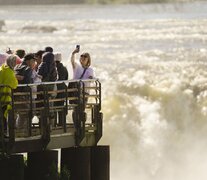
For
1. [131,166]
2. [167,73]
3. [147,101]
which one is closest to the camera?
[131,166]

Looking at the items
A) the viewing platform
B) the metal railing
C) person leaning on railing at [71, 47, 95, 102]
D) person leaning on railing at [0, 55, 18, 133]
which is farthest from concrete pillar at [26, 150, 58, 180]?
person leaning on railing at [71, 47, 95, 102]

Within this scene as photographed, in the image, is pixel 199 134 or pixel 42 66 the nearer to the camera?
pixel 42 66

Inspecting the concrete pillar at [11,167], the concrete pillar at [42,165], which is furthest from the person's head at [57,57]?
the concrete pillar at [11,167]

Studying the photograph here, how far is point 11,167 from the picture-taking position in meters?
24.8

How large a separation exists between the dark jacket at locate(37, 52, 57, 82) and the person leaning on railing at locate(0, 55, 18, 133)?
5.44ft

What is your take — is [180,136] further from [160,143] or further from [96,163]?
[96,163]

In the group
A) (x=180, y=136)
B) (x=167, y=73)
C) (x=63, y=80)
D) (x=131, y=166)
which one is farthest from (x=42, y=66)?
(x=167, y=73)

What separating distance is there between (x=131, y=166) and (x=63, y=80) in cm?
1446

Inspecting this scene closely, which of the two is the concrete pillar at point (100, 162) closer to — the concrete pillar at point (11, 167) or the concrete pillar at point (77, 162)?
the concrete pillar at point (77, 162)

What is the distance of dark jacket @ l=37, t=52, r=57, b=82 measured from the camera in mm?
26922

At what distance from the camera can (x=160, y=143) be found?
143 feet

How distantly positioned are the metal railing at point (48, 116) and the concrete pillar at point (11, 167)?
241 mm

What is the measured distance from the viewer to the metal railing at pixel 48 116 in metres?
25.2

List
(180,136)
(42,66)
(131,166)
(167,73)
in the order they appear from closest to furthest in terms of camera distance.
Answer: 1. (42,66)
2. (131,166)
3. (180,136)
4. (167,73)
